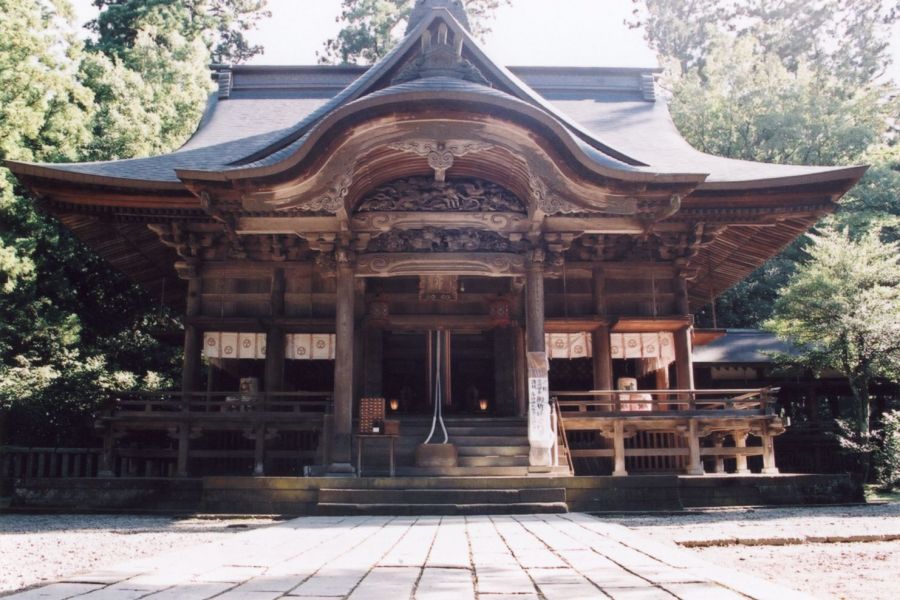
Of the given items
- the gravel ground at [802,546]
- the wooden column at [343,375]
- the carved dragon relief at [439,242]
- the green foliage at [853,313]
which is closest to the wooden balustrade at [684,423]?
the gravel ground at [802,546]

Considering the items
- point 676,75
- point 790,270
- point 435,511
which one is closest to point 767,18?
point 676,75

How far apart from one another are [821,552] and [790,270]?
23592mm

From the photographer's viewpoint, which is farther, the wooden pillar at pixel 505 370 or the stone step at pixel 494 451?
the wooden pillar at pixel 505 370

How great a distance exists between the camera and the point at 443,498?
27.8 ft

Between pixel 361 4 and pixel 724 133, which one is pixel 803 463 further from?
pixel 361 4

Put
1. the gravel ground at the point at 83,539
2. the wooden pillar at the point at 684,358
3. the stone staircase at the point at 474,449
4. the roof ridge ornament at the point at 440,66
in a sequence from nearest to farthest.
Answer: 1. the gravel ground at the point at 83,539
2. the stone staircase at the point at 474,449
3. the roof ridge ornament at the point at 440,66
4. the wooden pillar at the point at 684,358

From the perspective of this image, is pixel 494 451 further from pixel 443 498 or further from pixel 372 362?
pixel 372 362

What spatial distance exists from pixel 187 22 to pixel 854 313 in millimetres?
27597

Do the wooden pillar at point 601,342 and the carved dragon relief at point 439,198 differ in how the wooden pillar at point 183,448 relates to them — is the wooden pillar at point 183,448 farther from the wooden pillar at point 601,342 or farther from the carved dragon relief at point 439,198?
the wooden pillar at point 601,342

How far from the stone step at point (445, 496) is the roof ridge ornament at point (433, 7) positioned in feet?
29.0

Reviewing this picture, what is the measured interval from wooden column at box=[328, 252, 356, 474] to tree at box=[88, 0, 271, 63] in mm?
18261

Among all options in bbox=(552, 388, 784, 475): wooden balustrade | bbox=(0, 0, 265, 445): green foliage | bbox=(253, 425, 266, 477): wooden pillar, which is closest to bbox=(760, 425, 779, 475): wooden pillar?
bbox=(552, 388, 784, 475): wooden balustrade

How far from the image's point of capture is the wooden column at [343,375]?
9859 mm


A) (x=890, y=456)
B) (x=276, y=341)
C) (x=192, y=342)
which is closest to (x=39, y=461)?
(x=192, y=342)
